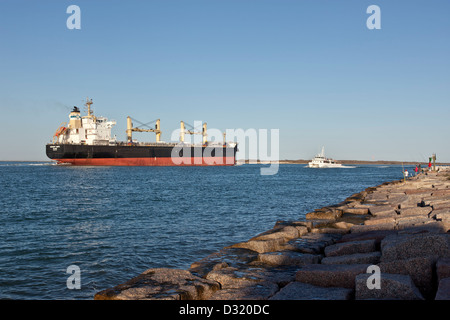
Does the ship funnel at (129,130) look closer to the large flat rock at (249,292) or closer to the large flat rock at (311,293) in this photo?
the large flat rock at (249,292)

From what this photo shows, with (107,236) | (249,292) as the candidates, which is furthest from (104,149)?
(249,292)

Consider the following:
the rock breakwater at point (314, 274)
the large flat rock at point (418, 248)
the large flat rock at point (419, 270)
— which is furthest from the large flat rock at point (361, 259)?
the large flat rock at point (419, 270)

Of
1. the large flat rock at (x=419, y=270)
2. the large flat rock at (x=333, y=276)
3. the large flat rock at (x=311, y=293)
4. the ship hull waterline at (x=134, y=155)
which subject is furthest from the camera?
the ship hull waterline at (x=134, y=155)

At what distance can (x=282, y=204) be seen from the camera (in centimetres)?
2131

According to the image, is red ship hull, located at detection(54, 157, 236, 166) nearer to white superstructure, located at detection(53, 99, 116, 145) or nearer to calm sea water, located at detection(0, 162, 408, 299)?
white superstructure, located at detection(53, 99, 116, 145)

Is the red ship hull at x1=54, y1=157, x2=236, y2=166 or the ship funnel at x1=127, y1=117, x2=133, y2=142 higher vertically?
the ship funnel at x1=127, y1=117, x2=133, y2=142

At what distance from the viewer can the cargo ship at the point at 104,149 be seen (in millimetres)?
74375

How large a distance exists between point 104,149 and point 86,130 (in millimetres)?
7721

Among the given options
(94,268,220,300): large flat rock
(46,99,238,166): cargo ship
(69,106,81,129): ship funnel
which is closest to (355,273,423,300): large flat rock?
(94,268,220,300): large flat rock

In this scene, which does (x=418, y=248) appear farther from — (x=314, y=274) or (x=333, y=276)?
(x=314, y=274)

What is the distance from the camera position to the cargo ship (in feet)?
244
